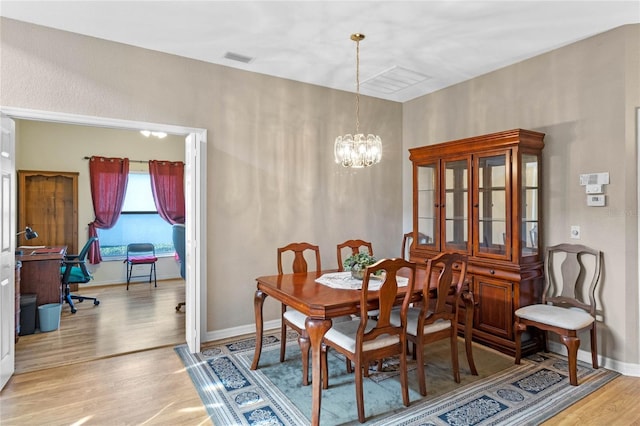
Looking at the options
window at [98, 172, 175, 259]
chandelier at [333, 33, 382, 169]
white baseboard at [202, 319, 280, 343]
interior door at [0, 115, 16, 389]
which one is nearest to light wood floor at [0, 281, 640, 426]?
interior door at [0, 115, 16, 389]

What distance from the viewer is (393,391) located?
273 centimetres

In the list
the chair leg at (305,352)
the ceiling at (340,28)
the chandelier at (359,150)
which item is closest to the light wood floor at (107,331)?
the chair leg at (305,352)

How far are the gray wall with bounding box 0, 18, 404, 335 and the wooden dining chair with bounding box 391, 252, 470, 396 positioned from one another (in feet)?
6.00

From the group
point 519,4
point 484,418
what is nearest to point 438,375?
point 484,418

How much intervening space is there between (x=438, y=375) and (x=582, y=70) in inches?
119

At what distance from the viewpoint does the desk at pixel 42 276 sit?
437 cm

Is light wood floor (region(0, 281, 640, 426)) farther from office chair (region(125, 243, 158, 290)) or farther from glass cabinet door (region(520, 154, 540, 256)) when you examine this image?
office chair (region(125, 243, 158, 290))

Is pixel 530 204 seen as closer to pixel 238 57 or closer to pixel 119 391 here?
pixel 238 57

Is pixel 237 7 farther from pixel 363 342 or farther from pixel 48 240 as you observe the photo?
pixel 48 240

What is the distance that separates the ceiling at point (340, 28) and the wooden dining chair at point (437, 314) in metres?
1.94

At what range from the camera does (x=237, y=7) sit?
9.18ft

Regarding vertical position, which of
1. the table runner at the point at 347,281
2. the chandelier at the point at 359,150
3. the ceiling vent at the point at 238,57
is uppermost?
the ceiling vent at the point at 238,57

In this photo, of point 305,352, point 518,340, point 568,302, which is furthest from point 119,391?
point 568,302

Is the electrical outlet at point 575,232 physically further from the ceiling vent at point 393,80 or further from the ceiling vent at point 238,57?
the ceiling vent at point 238,57
